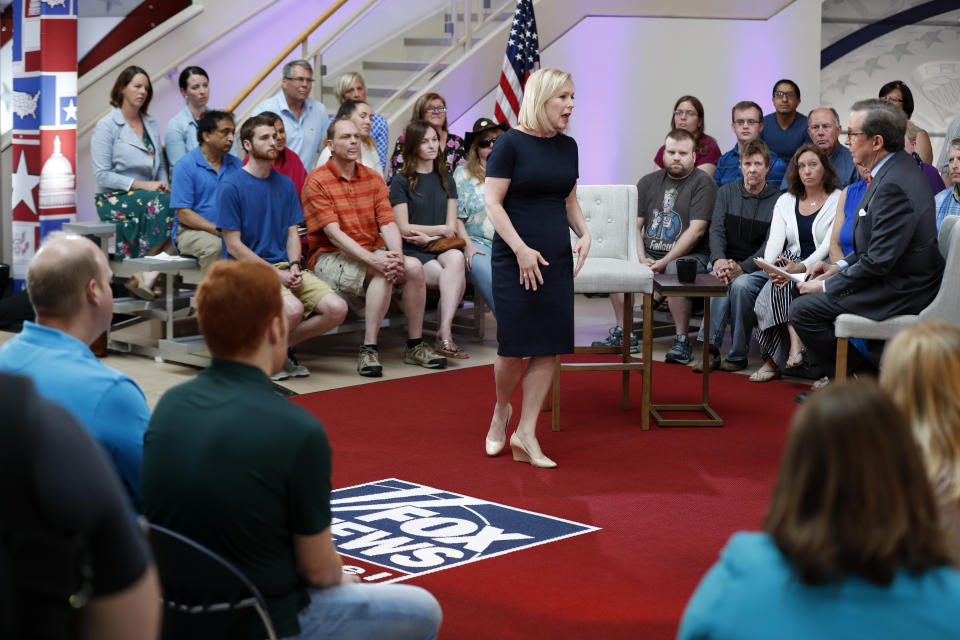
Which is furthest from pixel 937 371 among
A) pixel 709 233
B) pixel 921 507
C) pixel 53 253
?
pixel 709 233

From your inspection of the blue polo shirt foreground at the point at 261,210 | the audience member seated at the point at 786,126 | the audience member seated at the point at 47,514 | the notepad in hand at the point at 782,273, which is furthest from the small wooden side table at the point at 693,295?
the audience member seated at the point at 47,514

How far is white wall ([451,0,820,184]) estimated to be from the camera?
372 inches

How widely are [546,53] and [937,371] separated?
811 cm

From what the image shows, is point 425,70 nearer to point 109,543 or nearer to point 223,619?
point 223,619

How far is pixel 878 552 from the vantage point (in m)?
1.26

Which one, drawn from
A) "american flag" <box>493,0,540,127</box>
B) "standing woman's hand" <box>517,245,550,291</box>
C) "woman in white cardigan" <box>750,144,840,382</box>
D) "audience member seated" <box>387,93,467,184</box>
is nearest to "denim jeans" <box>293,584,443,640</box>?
"standing woman's hand" <box>517,245,550,291</box>

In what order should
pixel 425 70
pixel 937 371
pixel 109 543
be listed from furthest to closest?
pixel 425 70, pixel 937 371, pixel 109 543

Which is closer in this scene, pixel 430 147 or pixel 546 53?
pixel 430 147

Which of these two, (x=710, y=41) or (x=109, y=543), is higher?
(x=710, y=41)

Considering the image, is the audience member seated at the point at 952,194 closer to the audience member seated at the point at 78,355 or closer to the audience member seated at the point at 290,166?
the audience member seated at the point at 290,166

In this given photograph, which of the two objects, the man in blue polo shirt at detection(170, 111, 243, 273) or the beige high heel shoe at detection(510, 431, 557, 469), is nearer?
the beige high heel shoe at detection(510, 431, 557, 469)

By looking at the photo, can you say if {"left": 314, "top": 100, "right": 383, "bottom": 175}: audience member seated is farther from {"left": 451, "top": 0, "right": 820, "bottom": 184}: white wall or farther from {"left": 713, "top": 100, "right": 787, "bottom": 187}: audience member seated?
{"left": 451, "top": 0, "right": 820, "bottom": 184}: white wall

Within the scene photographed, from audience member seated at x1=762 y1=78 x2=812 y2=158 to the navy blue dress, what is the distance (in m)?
3.70

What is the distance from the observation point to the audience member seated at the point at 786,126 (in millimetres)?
7598
